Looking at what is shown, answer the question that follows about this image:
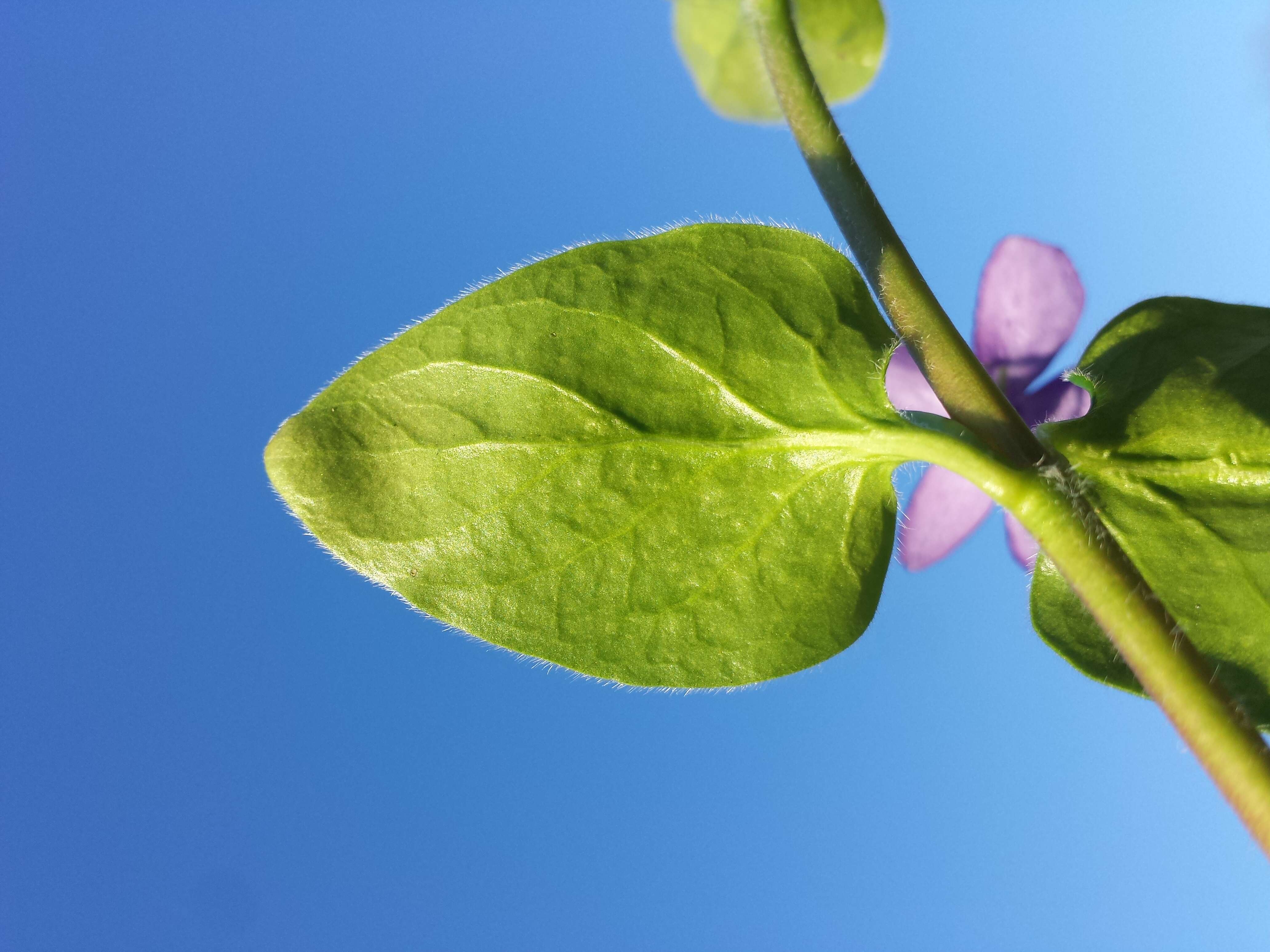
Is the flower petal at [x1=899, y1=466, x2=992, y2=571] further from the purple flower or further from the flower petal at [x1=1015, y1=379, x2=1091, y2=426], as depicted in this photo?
the flower petal at [x1=1015, y1=379, x2=1091, y2=426]

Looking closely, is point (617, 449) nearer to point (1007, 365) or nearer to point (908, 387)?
point (908, 387)

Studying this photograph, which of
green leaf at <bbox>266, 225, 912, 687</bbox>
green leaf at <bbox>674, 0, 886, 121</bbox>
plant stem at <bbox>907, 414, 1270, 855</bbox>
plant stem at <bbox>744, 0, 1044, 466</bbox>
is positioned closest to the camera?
plant stem at <bbox>907, 414, 1270, 855</bbox>

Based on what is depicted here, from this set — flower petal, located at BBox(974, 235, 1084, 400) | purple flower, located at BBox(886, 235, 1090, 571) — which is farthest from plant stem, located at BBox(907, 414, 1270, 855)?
flower petal, located at BBox(974, 235, 1084, 400)

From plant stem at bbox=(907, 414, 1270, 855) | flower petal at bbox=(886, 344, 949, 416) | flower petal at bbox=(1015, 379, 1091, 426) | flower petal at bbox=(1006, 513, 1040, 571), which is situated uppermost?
flower petal at bbox=(886, 344, 949, 416)

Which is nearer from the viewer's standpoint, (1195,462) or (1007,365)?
(1195,462)

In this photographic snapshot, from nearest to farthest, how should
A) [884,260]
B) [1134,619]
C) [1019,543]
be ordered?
[1134,619], [884,260], [1019,543]

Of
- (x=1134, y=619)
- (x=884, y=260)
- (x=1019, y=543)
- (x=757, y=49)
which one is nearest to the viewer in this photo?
(x=1134, y=619)

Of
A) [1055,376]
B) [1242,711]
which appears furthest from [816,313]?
[1055,376]

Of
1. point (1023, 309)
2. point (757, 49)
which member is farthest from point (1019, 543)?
point (757, 49)
